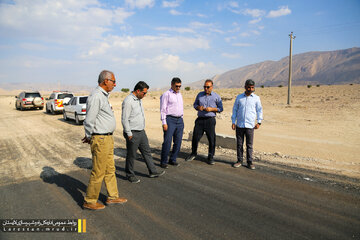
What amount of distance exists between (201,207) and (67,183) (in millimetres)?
2857

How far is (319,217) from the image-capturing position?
341 centimetres

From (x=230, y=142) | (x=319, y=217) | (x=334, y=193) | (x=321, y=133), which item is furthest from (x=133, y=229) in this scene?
(x=321, y=133)

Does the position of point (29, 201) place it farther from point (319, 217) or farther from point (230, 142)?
point (230, 142)

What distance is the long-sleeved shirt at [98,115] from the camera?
3.47 metres

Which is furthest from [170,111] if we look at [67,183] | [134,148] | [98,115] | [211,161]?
[67,183]

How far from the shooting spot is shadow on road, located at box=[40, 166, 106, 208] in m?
4.14

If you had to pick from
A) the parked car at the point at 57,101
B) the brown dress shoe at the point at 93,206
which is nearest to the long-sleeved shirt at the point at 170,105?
the brown dress shoe at the point at 93,206

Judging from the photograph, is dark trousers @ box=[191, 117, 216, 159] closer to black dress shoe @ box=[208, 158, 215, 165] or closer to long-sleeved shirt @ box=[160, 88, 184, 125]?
black dress shoe @ box=[208, 158, 215, 165]

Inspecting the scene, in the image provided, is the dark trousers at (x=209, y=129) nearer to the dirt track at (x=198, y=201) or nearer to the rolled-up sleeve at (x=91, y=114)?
the dirt track at (x=198, y=201)

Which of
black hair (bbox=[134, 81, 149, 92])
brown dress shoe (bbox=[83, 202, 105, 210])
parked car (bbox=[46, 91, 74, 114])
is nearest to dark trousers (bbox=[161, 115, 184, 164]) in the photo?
black hair (bbox=[134, 81, 149, 92])

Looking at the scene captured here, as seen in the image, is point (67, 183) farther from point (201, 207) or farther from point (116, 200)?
point (201, 207)

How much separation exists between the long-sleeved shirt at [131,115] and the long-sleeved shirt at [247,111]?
242 cm

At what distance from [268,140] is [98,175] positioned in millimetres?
6951

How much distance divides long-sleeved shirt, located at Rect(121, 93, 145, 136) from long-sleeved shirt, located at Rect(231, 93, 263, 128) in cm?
242
